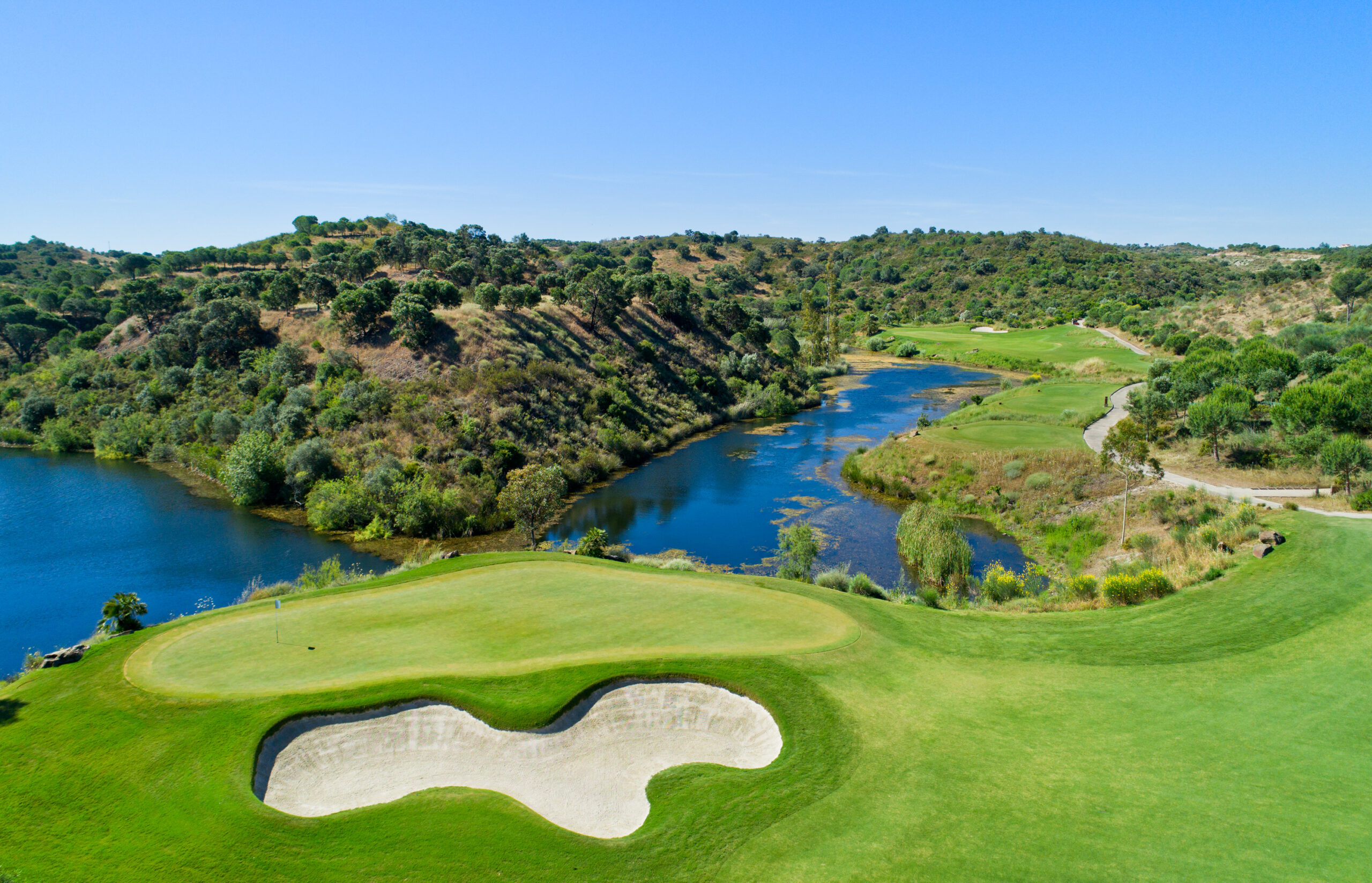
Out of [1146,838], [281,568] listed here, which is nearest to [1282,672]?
[1146,838]

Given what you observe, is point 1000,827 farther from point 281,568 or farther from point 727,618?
point 281,568

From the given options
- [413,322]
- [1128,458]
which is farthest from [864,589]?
[413,322]

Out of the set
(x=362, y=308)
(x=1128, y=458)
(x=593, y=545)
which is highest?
(x=362, y=308)

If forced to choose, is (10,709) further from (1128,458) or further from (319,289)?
(319,289)

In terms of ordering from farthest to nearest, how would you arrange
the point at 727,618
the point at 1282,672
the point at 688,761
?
the point at 727,618
the point at 1282,672
the point at 688,761

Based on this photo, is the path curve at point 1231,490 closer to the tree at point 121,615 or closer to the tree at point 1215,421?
the tree at point 1215,421

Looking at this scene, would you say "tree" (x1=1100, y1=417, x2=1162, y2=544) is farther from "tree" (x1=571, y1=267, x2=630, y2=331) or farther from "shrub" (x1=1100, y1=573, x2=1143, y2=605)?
"tree" (x1=571, y1=267, x2=630, y2=331)

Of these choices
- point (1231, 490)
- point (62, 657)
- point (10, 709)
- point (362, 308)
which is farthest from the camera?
point (362, 308)
